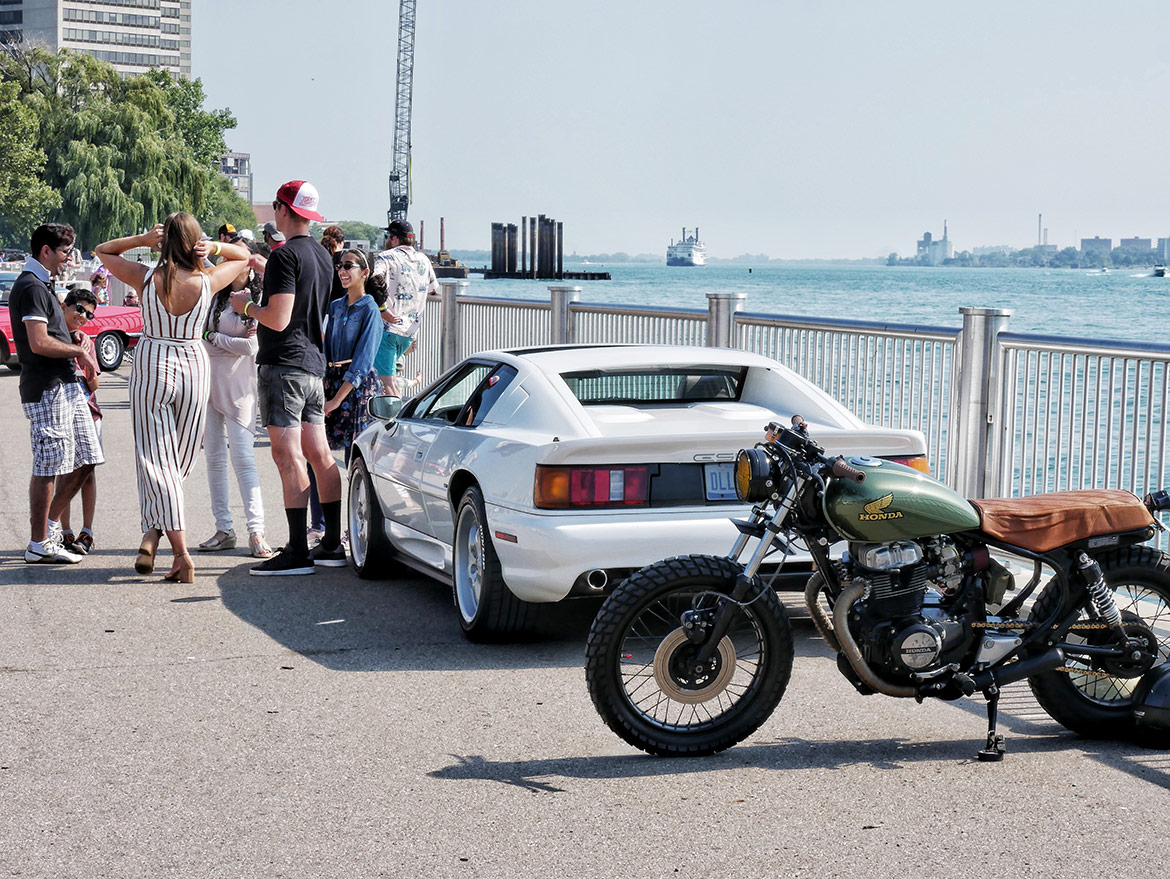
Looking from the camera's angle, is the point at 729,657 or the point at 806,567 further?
the point at 806,567

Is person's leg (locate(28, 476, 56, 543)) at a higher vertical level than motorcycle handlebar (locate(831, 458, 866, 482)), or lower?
lower

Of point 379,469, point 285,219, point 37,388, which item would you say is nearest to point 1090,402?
point 379,469

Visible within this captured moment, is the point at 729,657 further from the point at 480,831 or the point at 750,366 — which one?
the point at 750,366

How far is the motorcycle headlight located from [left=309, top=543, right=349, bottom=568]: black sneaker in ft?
14.3

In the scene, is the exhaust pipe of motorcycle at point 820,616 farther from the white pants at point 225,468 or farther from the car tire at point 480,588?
the white pants at point 225,468

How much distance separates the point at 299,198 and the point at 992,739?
5.18 meters

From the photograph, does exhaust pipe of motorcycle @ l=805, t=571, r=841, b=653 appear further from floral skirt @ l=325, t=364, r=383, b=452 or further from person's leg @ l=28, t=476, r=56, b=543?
person's leg @ l=28, t=476, r=56, b=543

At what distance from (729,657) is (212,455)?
198 inches

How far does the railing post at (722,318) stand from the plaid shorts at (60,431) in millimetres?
4753

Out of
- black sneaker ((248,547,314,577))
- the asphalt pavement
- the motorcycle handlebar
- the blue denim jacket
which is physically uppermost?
the blue denim jacket

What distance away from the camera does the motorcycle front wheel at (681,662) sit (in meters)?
5.23

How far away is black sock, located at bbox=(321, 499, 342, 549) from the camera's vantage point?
9078 mm

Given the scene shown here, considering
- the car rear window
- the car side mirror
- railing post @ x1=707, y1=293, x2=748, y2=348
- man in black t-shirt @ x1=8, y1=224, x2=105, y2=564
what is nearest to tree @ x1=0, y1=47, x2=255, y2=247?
railing post @ x1=707, y1=293, x2=748, y2=348

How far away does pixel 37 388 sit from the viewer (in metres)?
8.86
